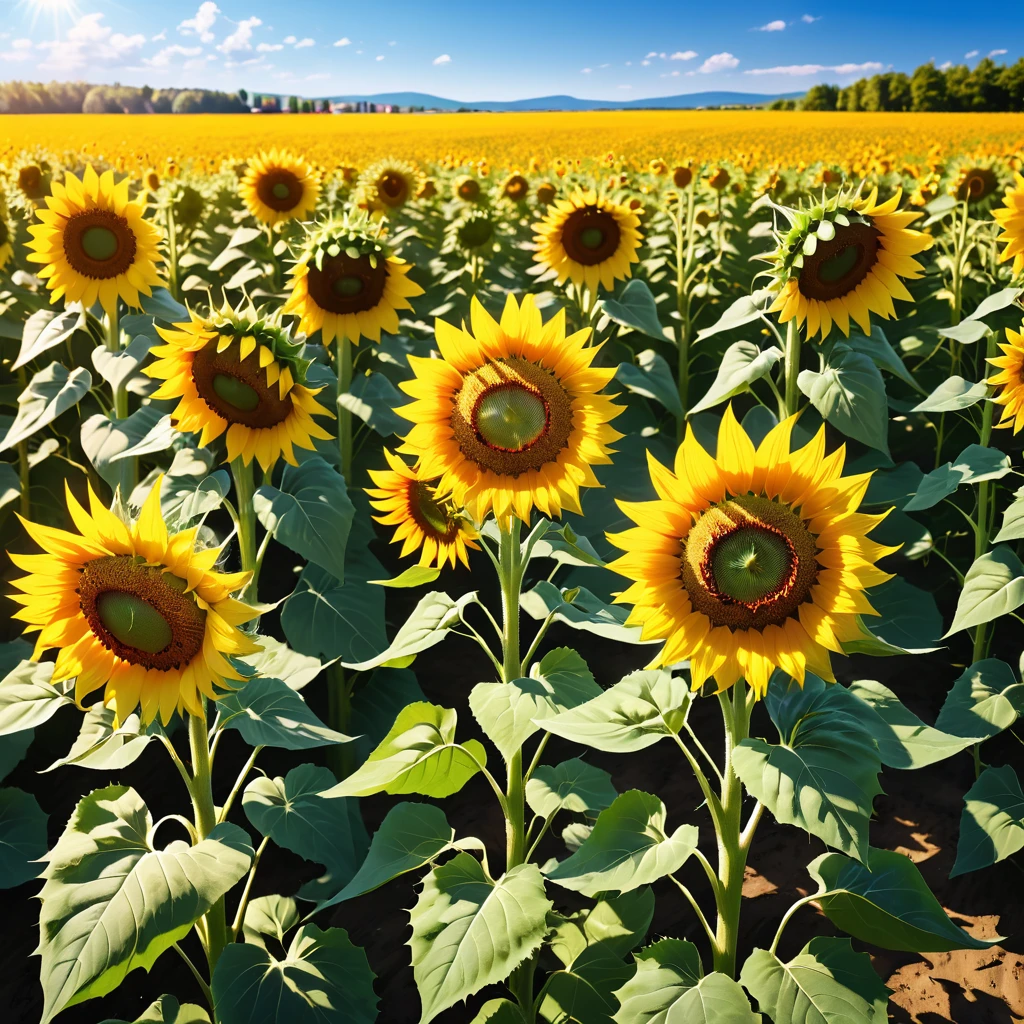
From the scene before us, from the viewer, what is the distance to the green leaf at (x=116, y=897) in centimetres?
186

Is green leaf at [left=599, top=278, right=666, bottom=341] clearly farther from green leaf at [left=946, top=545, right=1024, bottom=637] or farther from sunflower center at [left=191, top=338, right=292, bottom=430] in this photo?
sunflower center at [left=191, top=338, right=292, bottom=430]

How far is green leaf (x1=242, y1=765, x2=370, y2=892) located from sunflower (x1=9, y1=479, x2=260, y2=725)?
1.95 feet

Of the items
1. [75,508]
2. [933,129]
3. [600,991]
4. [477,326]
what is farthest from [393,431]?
[933,129]

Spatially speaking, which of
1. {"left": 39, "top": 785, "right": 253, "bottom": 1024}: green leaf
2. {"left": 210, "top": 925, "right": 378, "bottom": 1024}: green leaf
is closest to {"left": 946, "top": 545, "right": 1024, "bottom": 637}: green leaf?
{"left": 210, "top": 925, "right": 378, "bottom": 1024}: green leaf

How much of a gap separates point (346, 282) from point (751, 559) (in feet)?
7.51

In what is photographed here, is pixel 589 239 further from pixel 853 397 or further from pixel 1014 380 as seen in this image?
pixel 1014 380

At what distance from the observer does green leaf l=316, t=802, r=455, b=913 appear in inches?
89.4

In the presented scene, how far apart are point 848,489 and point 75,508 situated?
160cm

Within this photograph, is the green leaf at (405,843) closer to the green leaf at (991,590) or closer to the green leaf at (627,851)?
the green leaf at (627,851)

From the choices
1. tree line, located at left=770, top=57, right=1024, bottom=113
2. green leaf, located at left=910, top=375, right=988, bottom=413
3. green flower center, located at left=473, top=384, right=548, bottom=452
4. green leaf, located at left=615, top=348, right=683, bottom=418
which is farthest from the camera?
tree line, located at left=770, top=57, right=1024, bottom=113

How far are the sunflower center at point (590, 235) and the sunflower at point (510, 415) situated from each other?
2.54 m

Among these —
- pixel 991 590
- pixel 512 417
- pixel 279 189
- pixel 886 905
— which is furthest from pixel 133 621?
pixel 279 189

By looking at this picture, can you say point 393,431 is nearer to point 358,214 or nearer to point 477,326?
point 358,214

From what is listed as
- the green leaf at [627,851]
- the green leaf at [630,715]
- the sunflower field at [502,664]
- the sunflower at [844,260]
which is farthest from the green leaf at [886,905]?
the sunflower at [844,260]
